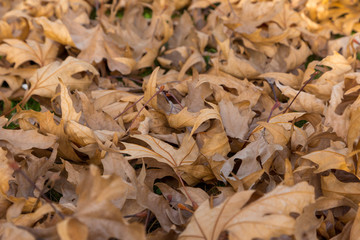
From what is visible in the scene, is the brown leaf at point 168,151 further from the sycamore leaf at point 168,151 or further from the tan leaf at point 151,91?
the tan leaf at point 151,91

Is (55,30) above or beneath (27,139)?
above

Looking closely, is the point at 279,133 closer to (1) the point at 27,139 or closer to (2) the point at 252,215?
(2) the point at 252,215

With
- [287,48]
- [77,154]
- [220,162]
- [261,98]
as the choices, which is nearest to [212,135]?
[220,162]

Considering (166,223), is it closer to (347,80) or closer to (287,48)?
(347,80)

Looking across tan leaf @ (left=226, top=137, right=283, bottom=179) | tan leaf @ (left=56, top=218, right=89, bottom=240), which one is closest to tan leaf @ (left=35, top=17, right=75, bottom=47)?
tan leaf @ (left=226, top=137, right=283, bottom=179)

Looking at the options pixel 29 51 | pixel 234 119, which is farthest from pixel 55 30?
pixel 234 119

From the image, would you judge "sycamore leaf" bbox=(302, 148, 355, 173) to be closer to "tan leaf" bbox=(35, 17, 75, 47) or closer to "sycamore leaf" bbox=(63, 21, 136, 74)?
"sycamore leaf" bbox=(63, 21, 136, 74)

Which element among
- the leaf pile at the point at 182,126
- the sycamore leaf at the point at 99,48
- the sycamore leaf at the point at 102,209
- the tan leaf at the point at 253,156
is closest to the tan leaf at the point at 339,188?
the leaf pile at the point at 182,126
